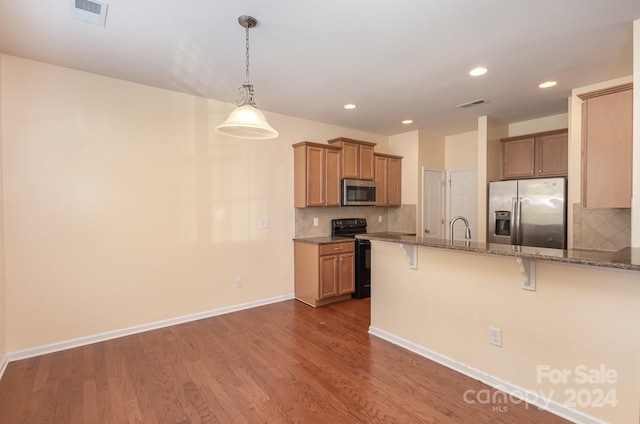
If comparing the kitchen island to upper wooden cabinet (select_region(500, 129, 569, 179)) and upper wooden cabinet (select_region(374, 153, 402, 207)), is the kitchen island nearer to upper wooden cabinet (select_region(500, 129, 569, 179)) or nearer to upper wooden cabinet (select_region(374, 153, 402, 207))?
upper wooden cabinet (select_region(374, 153, 402, 207))

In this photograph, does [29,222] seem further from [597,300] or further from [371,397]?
[597,300]

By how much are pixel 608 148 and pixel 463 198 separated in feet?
10.2

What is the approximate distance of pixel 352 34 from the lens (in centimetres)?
240

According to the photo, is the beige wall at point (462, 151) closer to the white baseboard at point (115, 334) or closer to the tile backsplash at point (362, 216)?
the tile backsplash at point (362, 216)

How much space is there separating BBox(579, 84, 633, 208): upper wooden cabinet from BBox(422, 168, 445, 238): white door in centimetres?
284

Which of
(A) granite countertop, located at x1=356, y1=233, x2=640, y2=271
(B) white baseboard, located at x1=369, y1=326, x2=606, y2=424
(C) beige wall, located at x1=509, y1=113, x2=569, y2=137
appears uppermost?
(C) beige wall, located at x1=509, y1=113, x2=569, y2=137

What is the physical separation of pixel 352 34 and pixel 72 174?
2937 mm

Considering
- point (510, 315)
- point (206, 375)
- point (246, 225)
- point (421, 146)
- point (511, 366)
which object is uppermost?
point (421, 146)

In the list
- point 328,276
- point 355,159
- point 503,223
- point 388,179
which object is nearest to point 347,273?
point 328,276

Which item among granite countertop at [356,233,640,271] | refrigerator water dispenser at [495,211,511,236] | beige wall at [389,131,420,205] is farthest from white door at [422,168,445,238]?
granite countertop at [356,233,640,271]

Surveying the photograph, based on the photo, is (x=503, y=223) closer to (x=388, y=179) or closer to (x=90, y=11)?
(x=388, y=179)

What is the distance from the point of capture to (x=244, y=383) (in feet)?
7.87

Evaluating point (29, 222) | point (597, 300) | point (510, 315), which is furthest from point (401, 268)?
point (29, 222)

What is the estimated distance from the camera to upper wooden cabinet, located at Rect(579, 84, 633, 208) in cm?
252
